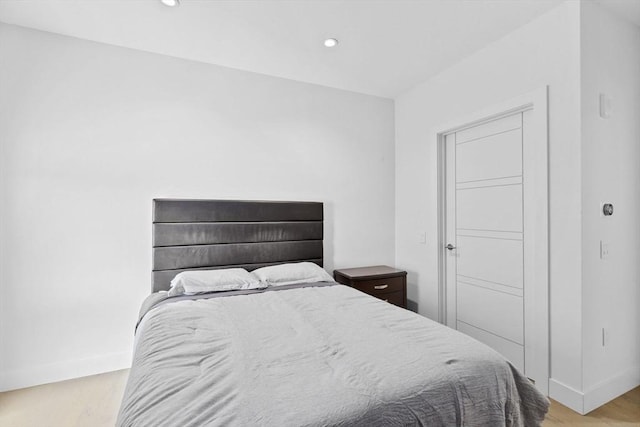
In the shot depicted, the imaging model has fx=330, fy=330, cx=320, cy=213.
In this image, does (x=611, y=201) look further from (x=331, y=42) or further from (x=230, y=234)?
(x=230, y=234)

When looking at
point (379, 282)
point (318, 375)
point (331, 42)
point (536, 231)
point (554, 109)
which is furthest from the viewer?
point (379, 282)

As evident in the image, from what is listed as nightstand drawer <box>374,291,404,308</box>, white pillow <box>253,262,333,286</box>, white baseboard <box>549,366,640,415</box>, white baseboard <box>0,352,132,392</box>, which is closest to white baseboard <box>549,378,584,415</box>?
white baseboard <box>549,366,640,415</box>

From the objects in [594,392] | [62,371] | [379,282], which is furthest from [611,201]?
[62,371]

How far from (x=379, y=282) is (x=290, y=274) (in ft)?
3.04

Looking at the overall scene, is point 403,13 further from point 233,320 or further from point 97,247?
point 97,247

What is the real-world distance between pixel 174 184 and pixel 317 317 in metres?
1.74

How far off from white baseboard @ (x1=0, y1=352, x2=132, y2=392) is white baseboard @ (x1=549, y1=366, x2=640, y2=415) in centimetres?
312

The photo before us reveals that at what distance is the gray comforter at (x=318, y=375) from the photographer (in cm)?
105

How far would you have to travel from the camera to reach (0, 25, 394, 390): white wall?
2359 mm

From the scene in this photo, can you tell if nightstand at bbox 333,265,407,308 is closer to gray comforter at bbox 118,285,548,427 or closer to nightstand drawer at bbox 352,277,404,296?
nightstand drawer at bbox 352,277,404,296

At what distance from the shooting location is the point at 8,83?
234 centimetres

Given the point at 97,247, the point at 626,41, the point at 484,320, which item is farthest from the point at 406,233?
the point at 97,247

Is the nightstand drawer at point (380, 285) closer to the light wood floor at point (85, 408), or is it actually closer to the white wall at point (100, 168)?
the white wall at point (100, 168)

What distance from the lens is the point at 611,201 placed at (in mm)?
2207
